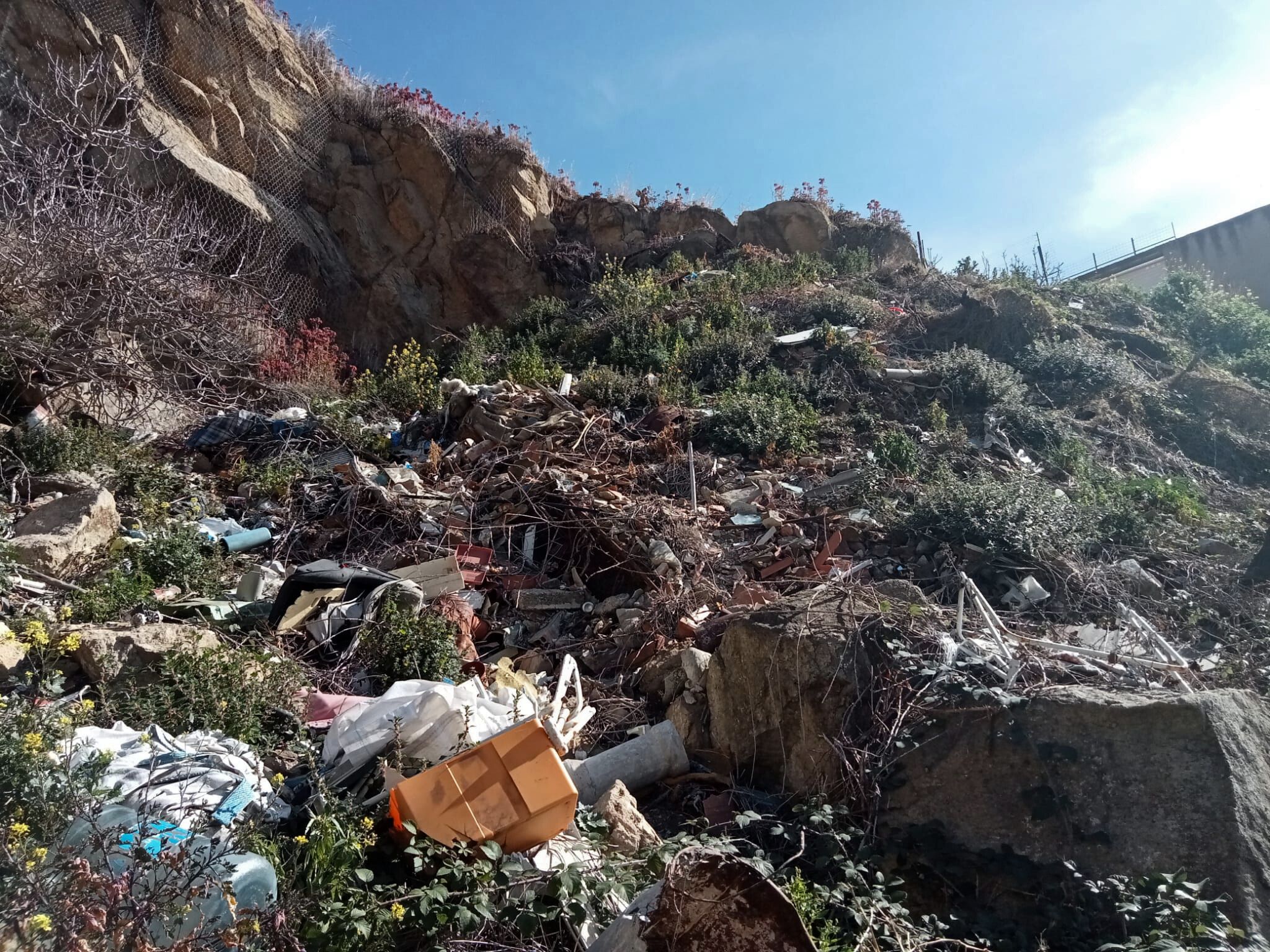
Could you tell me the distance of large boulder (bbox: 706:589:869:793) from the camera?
3.42 meters

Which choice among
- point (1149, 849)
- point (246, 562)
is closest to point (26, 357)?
point (246, 562)

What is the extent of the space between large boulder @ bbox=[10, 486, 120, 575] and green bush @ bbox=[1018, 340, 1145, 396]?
8965 millimetres

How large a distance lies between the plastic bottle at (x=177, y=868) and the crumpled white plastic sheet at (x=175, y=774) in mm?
77

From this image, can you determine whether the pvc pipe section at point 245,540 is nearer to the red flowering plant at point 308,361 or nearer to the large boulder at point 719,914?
the red flowering plant at point 308,361

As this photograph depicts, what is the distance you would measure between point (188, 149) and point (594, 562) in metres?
9.19

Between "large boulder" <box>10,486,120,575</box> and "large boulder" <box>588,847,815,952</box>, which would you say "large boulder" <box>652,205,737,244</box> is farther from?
"large boulder" <box>588,847,815,952</box>

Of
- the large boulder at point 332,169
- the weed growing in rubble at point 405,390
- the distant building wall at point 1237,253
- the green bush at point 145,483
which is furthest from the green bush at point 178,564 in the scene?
the distant building wall at point 1237,253

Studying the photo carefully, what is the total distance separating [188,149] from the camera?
11.0 metres

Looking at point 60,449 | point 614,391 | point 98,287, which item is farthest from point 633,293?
point 60,449

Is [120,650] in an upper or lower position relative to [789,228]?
lower

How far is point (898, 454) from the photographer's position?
6969 mm

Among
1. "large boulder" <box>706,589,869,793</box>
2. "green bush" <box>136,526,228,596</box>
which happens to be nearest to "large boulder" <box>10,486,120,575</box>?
"green bush" <box>136,526,228,596</box>

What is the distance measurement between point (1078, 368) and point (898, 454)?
3.72m

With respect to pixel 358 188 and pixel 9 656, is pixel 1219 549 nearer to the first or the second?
pixel 9 656
